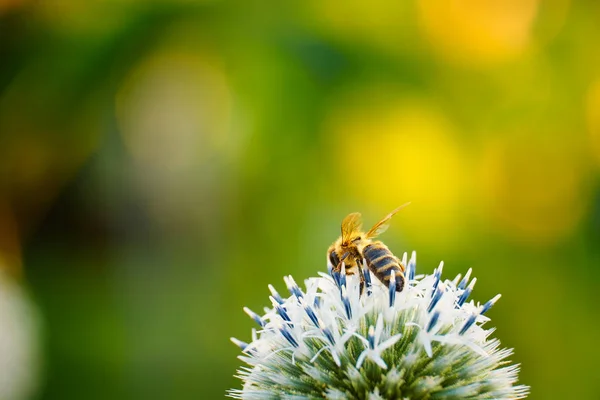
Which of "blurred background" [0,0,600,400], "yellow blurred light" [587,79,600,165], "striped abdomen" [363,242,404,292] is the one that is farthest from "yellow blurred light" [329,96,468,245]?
"striped abdomen" [363,242,404,292]

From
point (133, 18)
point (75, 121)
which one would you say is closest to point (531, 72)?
point (133, 18)

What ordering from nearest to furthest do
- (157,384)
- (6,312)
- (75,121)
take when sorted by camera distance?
1. (6,312)
2. (157,384)
3. (75,121)

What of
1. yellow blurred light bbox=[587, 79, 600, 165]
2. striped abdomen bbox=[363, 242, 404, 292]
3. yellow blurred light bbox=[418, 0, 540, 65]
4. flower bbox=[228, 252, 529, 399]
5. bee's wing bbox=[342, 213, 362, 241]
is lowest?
flower bbox=[228, 252, 529, 399]

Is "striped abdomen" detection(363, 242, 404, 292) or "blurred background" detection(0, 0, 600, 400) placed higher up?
"blurred background" detection(0, 0, 600, 400)

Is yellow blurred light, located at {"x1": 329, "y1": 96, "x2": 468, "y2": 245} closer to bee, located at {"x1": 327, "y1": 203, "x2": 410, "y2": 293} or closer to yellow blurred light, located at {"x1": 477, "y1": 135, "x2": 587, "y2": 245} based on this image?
yellow blurred light, located at {"x1": 477, "y1": 135, "x2": 587, "y2": 245}

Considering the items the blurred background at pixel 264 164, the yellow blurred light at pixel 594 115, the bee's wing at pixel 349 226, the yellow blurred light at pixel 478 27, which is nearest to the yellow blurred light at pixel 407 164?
the blurred background at pixel 264 164

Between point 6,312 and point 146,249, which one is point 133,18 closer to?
point 146,249

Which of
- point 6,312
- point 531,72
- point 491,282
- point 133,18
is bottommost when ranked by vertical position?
point 6,312
